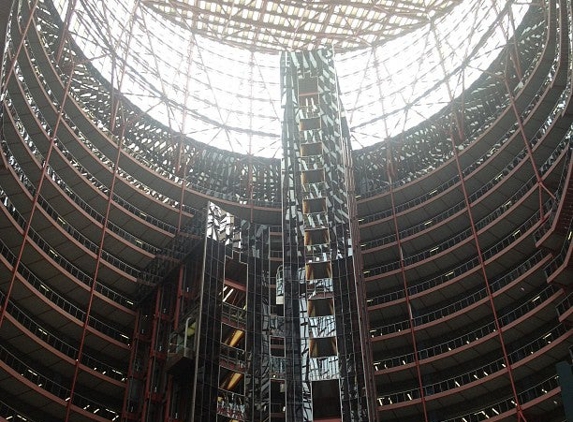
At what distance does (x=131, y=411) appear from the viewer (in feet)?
146

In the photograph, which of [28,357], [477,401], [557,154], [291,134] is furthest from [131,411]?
[557,154]

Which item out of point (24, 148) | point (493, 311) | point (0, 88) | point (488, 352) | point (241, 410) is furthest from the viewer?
point (488, 352)

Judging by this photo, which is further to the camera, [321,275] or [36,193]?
[36,193]

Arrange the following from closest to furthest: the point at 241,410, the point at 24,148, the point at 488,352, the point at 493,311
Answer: the point at 241,410 → the point at 24,148 → the point at 493,311 → the point at 488,352

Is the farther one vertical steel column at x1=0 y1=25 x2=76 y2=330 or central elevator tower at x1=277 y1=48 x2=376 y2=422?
vertical steel column at x1=0 y1=25 x2=76 y2=330

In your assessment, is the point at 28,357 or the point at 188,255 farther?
the point at 188,255

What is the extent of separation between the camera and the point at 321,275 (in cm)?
3938

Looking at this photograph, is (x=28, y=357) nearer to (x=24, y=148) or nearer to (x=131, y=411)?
(x=131, y=411)

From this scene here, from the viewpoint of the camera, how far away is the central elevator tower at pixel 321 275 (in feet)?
114

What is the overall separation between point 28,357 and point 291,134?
74.9 feet

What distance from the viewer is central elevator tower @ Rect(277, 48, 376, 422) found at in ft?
114

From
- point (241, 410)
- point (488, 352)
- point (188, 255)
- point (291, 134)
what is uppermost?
point (291, 134)

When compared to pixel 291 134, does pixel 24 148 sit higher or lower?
lower

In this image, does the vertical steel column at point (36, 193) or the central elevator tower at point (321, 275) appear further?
the vertical steel column at point (36, 193)
